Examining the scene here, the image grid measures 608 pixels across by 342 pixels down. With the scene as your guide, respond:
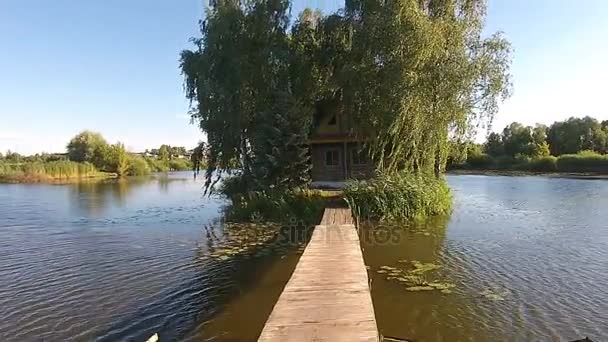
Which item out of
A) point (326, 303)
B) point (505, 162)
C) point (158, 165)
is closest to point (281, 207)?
point (326, 303)

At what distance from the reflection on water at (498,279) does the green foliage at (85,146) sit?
203 feet

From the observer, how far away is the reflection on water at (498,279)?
6.46m

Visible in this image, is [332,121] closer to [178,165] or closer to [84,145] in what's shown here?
[84,145]

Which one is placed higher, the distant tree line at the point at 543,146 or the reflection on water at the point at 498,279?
the distant tree line at the point at 543,146

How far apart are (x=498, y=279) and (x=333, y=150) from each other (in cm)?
1458

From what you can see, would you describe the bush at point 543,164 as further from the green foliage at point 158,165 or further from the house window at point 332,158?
the green foliage at point 158,165

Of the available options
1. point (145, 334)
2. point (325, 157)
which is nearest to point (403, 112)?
point (325, 157)

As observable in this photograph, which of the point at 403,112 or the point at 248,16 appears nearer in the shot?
the point at 403,112

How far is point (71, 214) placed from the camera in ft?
67.1

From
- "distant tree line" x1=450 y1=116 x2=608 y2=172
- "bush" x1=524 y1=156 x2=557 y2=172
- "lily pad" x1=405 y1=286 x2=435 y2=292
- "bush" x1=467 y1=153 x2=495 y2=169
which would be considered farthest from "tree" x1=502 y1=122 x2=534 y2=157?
"lily pad" x1=405 y1=286 x2=435 y2=292

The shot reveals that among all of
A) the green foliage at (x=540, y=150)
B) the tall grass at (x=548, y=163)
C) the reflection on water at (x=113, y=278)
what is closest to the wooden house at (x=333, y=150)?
the reflection on water at (x=113, y=278)

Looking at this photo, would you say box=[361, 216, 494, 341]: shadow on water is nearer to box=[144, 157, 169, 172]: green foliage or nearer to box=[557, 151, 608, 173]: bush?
box=[557, 151, 608, 173]: bush

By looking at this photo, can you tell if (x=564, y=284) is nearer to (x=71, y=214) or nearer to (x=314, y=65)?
(x=314, y=65)

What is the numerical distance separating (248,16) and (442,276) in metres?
14.8
